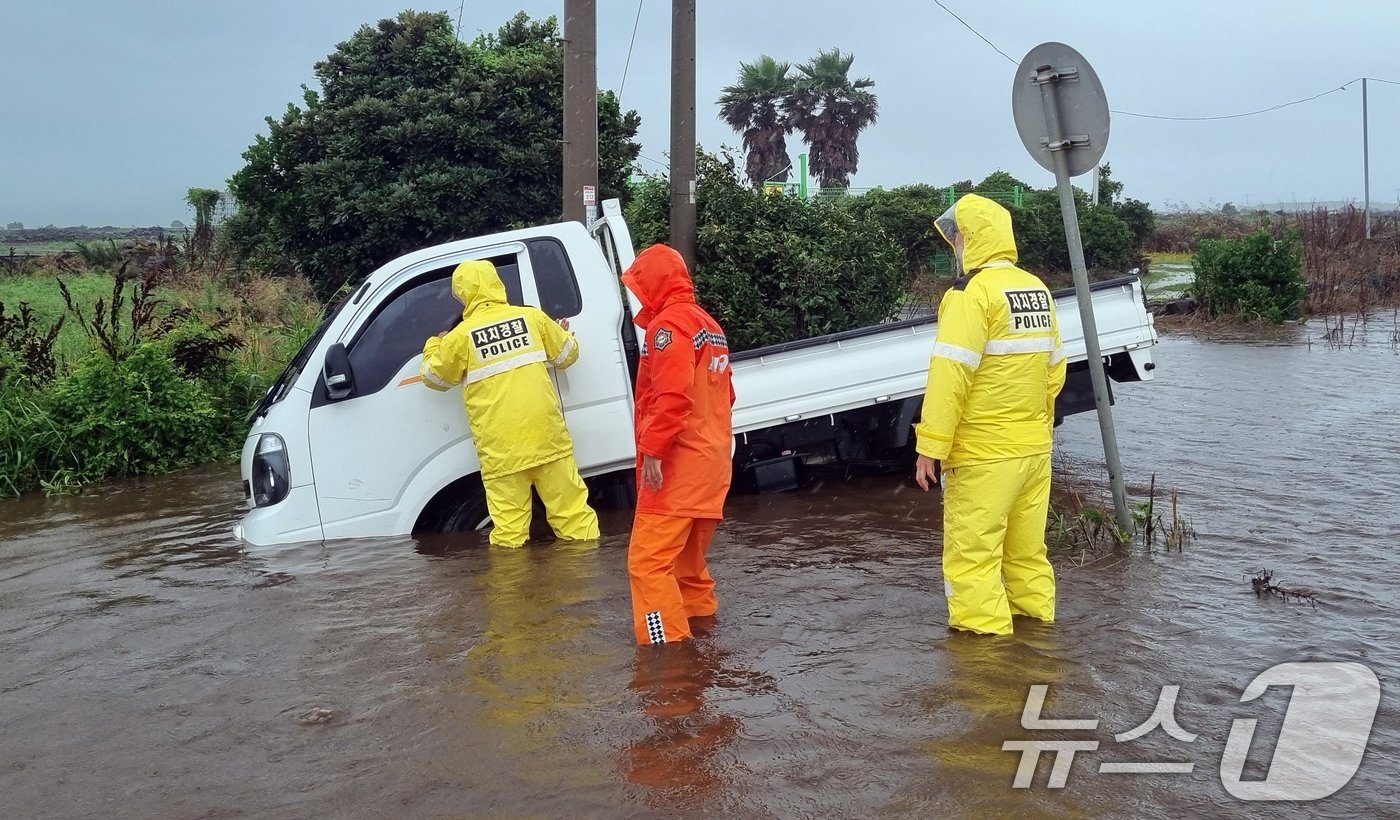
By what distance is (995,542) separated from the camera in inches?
188

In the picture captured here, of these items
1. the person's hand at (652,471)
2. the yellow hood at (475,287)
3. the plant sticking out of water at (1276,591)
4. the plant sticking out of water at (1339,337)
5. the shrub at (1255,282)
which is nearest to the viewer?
the person's hand at (652,471)

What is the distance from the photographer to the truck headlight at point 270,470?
20.9 feet

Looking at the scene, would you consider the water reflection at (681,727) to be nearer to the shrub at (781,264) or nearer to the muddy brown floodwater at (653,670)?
the muddy brown floodwater at (653,670)

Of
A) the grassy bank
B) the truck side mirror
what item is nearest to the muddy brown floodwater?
the truck side mirror

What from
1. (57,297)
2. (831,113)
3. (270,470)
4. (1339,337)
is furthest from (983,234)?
(831,113)

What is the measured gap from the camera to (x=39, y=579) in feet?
21.9

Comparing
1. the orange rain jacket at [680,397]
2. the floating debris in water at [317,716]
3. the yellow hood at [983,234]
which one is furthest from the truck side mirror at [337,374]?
the yellow hood at [983,234]

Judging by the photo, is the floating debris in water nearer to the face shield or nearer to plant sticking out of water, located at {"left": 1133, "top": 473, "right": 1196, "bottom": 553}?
the face shield

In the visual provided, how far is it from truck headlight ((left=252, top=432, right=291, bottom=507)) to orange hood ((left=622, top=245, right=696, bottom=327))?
2509mm

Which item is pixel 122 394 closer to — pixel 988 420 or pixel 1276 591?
pixel 988 420

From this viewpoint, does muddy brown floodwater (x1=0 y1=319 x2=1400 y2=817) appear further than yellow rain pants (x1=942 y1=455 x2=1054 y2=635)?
No

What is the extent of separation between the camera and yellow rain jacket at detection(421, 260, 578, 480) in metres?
6.22

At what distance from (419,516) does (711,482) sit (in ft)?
7.82

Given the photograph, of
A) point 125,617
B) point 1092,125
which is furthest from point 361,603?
point 1092,125
